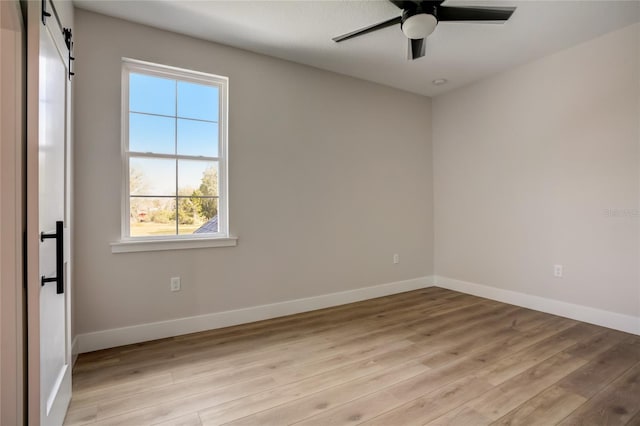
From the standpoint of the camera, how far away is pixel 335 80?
3752 millimetres

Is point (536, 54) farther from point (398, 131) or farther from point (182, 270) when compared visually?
point (182, 270)

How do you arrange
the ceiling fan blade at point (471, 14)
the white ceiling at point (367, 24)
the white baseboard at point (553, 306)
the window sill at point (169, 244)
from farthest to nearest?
the white baseboard at point (553, 306)
the window sill at point (169, 244)
the white ceiling at point (367, 24)
the ceiling fan blade at point (471, 14)

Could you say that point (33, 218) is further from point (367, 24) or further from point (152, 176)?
point (367, 24)

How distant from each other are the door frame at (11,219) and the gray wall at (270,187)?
1582mm

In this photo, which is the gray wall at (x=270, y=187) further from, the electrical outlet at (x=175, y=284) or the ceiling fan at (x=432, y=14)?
the ceiling fan at (x=432, y=14)

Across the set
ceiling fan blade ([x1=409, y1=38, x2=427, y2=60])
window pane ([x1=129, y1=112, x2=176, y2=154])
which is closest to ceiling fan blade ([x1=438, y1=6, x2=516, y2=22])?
ceiling fan blade ([x1=409, y1=38, x2=427, y2=60])

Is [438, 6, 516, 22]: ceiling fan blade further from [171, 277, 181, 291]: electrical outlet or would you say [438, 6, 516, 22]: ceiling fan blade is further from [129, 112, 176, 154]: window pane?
[171, 277, 181, 291]: electrical outlet

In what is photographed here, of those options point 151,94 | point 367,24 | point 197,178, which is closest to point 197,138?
point 197,178

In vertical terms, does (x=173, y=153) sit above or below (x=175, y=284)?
above

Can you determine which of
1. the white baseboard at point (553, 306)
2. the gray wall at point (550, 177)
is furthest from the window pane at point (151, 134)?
the white baseboard at point (553, 306)

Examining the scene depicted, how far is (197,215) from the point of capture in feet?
9.98

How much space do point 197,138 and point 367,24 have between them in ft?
6.09

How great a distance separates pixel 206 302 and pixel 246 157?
4.76 feet

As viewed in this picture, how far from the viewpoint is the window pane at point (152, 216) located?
9.07ft
